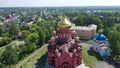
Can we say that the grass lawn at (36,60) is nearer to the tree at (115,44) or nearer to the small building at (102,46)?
the small building at (102,46)

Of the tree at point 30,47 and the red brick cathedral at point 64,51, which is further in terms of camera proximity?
the tree at point 30,47

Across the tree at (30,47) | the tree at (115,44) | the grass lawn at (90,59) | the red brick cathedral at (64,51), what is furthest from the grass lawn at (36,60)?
the tree at (115,44)

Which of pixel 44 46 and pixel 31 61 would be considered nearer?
pixel 31 61

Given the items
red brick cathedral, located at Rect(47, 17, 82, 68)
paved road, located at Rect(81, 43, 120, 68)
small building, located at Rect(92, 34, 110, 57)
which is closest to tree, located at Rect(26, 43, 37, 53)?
small building, located at Rect(92, 34, 110, 57)

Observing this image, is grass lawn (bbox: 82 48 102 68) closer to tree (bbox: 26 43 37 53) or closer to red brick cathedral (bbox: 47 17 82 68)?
red brick cathedral (bbox: 47 17 82 68)

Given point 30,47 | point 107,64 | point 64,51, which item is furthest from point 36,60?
point 64,51

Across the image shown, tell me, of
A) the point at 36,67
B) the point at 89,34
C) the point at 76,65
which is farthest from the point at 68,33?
the point at 89,34

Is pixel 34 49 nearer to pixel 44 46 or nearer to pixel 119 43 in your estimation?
pixel 44 46
